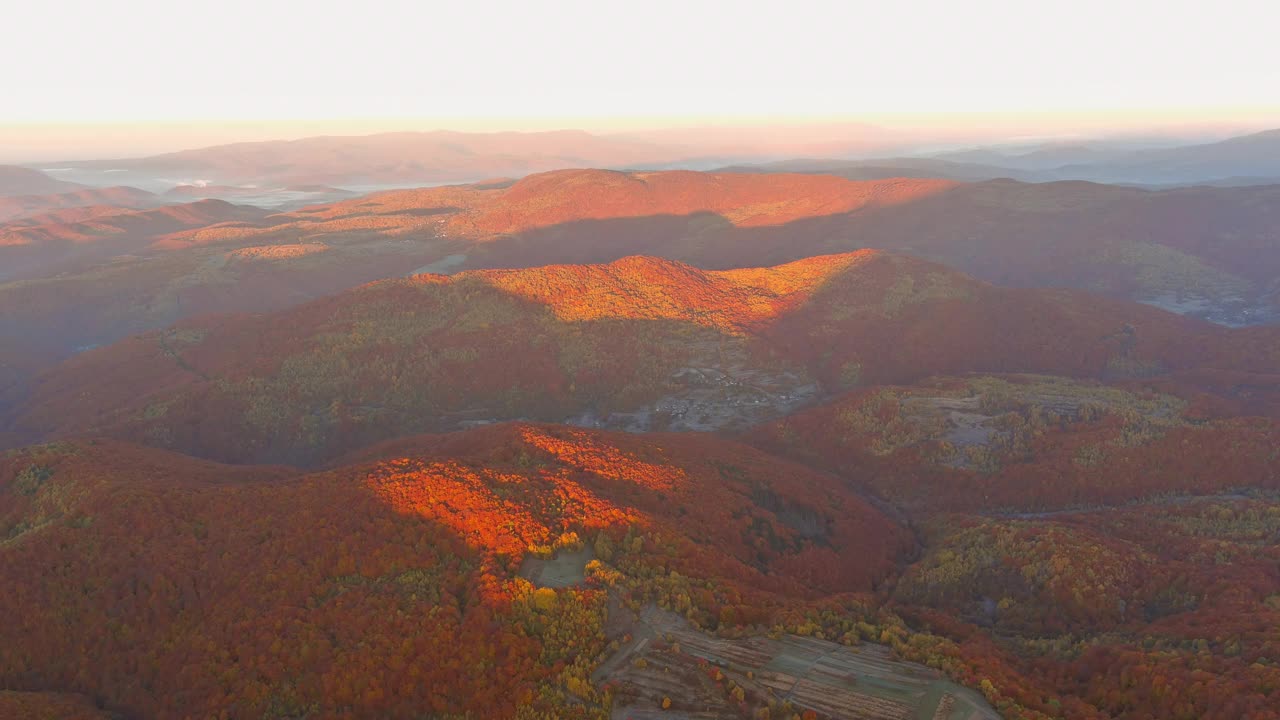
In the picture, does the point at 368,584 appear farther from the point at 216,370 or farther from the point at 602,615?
the point at 216,370

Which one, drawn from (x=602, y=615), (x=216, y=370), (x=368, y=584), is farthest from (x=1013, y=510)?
(x=216, y=370)

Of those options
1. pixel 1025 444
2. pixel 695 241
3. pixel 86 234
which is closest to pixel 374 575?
pixel 1025 444

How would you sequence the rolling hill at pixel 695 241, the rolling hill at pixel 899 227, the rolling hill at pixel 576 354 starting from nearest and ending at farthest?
the rolling hill at pixel 576 354
the rolling hill at pixel 695 241
the rolling hill at pixel 899 227

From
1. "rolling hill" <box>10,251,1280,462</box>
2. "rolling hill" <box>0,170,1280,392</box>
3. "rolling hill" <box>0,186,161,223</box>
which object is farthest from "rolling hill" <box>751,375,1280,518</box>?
"rolling hill" <box>0,186,161,223</box>

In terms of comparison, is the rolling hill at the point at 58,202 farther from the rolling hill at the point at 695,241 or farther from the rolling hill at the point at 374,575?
the rolling hill at the point at 374,575

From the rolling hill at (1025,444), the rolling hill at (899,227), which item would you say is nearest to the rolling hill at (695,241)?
the rolling hill at (899,227)

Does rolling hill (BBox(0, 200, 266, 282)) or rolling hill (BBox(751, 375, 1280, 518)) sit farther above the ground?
rolling hill (BBox(0, 200, 266, 282))

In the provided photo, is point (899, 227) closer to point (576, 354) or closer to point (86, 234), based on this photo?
point (576, 354)

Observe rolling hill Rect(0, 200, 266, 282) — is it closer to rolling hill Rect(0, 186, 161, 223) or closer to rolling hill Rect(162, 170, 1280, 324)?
rolling hill Rect(162, 170, 1280, 324)
